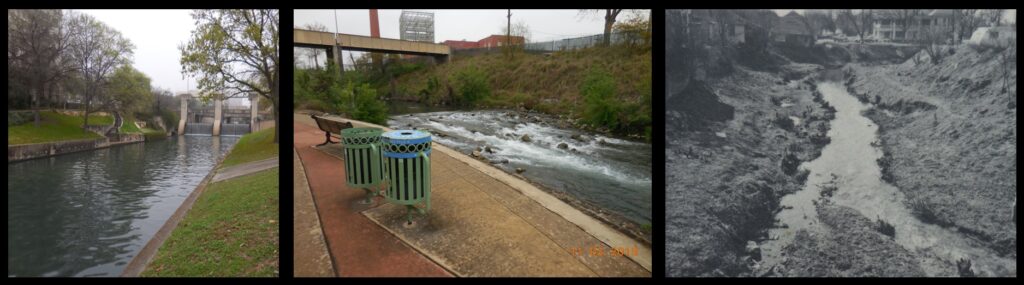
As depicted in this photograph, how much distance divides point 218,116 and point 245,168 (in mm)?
20427

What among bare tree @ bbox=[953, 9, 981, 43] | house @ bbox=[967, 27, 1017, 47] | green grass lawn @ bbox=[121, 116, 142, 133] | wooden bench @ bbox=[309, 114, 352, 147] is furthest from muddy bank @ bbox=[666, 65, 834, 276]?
green grass lawn @ bbox=[121, 116, 142, 133]

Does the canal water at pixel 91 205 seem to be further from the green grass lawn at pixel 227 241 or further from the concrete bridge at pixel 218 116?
the concrete bridge at pixel 218 116

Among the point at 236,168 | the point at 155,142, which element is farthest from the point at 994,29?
the point at 155,142

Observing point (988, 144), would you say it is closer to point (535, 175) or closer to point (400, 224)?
point (535, 175)

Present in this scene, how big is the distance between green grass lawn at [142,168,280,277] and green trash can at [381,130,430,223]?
0.91 meters

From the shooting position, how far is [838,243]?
91.0 inches

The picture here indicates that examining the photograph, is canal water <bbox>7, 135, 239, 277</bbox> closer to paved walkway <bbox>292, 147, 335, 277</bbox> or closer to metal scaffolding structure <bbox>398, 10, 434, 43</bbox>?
paved walkway <bbox>292, 147, 335, 277</bbox>

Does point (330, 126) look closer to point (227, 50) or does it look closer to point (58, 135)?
point (227, 50)

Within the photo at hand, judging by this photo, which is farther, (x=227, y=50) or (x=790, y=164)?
(x=227, y=50)

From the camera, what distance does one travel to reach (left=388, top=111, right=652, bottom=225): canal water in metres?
4.09

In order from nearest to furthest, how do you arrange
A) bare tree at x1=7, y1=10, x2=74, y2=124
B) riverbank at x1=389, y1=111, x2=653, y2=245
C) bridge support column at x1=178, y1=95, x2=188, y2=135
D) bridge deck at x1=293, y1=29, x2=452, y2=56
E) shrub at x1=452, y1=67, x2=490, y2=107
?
1. bridge deck at x1=293, y1=29, x2=452, y2=56
2. riverbank at x1=389, y1=111, x2=653, y2=245
3. shrub at x1=452, y1=67, x2=490, y2=107
4. bare tree at x1=7, y1=10, x2=74, y2=124
5. bridge support column at x1=178, y1=95, x2=188, y2=135

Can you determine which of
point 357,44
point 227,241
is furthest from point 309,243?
point 227,241

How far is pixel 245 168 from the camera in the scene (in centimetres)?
705

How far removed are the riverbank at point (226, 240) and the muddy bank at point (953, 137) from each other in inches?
153
